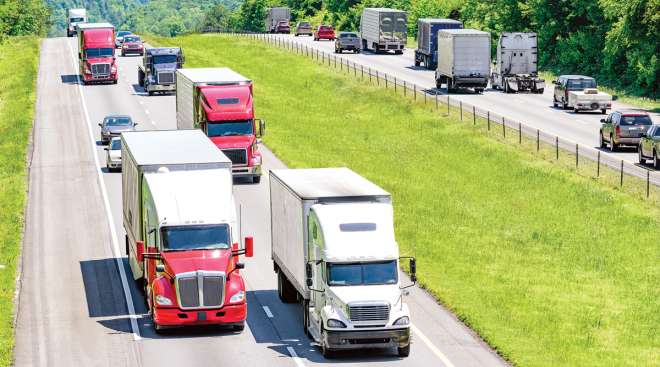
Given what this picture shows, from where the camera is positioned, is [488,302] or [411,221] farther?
A: [411,221]

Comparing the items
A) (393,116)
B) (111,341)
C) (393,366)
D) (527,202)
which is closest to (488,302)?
(393,366)

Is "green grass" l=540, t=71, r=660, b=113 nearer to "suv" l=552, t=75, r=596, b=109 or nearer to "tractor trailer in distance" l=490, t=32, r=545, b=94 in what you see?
"suv" l=552, t=75, r=596, b=109

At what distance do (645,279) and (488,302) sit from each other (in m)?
6.63

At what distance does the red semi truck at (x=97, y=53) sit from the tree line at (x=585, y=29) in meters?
34.3

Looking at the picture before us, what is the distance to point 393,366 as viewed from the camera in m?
28.7

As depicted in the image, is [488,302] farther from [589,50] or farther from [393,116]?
[589,50]

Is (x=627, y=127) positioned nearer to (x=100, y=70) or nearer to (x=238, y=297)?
(x=238, y=297)

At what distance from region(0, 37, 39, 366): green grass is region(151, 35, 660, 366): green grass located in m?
12.1

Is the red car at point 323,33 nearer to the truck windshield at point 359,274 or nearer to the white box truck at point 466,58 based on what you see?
the white box truck at point 466,58

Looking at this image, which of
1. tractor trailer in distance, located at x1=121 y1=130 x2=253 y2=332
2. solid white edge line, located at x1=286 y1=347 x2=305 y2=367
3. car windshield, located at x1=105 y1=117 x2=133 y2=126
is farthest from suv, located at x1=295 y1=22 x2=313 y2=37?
solid white edge line, located at x1=286 y1=347 x2=305 y2=367

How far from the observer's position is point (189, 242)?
3158 cm

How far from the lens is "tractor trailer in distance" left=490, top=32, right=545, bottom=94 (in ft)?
276

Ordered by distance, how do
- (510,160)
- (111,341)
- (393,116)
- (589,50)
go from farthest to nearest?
(589,50) < (393,116) < (510,160) < (111,341)

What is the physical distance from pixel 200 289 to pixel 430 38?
2738 inches
